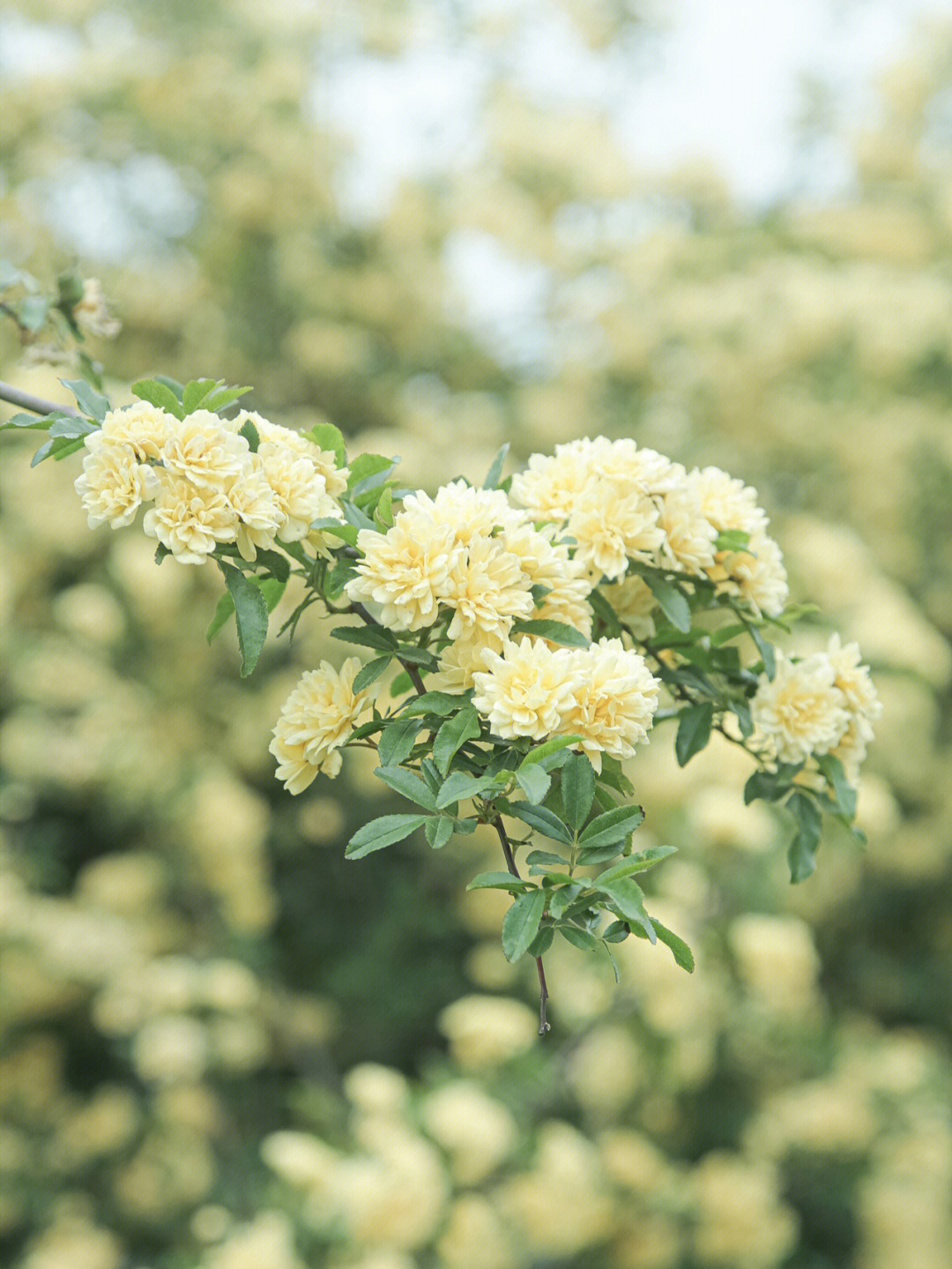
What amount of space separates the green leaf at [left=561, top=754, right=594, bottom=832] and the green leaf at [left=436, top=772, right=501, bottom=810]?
4cm

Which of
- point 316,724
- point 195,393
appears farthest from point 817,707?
point 195,393

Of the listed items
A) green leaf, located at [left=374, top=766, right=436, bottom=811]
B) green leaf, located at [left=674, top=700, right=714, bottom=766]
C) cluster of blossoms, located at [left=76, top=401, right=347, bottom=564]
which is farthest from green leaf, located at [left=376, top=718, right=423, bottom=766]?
green leaf, located at [left=674, top=700, right=714, bottom=766]

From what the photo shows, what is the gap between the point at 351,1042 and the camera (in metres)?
2.75

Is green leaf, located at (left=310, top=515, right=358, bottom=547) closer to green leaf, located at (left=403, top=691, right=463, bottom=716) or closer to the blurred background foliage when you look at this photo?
green leaf, located at (left=403, top=691, right=463, bottom=716)

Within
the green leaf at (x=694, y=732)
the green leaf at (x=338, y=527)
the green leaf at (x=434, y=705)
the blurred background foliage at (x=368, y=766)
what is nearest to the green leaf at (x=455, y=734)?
the green leaf at (x=434, y=705)

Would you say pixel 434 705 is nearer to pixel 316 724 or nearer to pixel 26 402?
pixel 316 724

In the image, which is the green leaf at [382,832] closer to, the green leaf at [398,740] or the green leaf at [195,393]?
the green leaf at [398,740]

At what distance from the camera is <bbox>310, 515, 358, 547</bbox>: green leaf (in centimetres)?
60

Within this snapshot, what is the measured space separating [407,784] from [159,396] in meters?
0.26

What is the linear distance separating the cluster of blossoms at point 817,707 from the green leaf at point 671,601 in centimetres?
7

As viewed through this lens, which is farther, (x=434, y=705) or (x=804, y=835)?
(x=804, y=835)

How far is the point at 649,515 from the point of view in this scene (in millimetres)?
681

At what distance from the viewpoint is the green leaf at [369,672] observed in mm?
619

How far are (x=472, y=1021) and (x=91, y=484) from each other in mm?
1554
